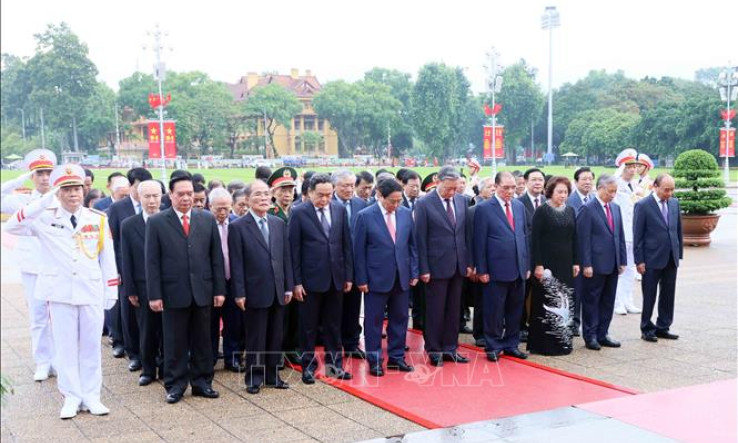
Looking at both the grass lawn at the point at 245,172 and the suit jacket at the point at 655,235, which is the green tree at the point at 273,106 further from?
the suit jacket at the point at 655,235

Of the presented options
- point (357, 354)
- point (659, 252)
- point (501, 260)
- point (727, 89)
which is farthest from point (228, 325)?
point (727, 89)

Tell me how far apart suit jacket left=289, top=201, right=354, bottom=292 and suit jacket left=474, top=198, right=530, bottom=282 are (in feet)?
4.23

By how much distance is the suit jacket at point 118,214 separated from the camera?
6.09 meters

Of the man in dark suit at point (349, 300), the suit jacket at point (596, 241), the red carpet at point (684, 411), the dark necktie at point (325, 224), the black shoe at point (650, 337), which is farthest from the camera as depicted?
the black shoe at point (650, 337)

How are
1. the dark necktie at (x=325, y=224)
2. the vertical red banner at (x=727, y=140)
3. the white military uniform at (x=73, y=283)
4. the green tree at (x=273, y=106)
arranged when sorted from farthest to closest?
1. the vertical red banner at (x=727, y=140)
2. the green tree at (x=273, y=106)
3. the dark necktie at (x=325, y=224)
4. the white military uniform at (x=73, y=283)

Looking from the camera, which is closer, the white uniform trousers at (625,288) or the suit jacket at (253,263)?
the suit jacket at (253,263)

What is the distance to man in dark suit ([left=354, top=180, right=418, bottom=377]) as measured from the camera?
219 inches

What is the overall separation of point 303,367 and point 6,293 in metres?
6.22

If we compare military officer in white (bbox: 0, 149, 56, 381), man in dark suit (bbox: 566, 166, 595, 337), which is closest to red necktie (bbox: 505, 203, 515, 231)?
man in dark suit (bbox: 566, 166, 595, 337)

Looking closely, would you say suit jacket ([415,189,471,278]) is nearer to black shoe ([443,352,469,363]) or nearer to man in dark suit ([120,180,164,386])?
black shoe ([443,352,469,363])

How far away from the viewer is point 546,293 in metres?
6.20

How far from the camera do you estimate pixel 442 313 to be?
5875mm

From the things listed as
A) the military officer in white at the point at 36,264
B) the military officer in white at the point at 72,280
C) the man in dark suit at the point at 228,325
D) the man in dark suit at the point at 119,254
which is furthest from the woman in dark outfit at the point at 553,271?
the military officer in white at the point at 36,264

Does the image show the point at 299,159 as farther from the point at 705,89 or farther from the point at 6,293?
the point at 705,89
